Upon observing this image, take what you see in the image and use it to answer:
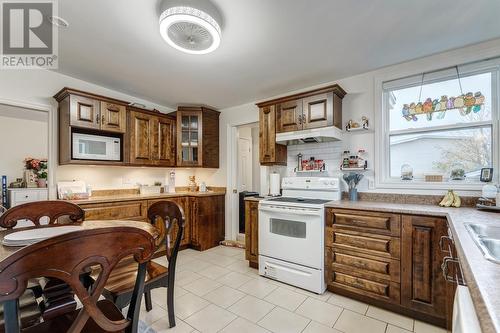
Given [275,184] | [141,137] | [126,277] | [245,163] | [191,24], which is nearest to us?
[126,277]

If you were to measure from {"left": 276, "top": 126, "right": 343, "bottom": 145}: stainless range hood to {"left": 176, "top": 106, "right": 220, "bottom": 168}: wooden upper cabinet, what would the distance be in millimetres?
1470

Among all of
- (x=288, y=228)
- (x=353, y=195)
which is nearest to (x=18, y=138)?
(x=288, y=228)

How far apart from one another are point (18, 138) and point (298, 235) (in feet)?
17.7

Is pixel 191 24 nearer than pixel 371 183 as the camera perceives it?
Yes

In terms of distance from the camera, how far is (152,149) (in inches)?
140

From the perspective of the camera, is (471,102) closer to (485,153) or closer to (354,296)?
(485,153)

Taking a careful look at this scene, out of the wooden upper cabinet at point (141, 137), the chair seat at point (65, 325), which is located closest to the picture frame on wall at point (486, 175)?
the chair seat at point (65, 325)

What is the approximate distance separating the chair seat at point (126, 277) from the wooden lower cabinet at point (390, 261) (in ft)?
5.35

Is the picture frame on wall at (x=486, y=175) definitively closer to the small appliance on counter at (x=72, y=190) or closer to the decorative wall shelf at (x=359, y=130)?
the decorative wall shelf at (x=359, y=130)

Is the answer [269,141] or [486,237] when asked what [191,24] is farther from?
[486,237]

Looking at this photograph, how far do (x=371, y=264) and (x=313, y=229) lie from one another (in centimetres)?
59

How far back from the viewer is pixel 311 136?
2809 mm

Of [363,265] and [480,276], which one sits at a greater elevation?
[480,276]

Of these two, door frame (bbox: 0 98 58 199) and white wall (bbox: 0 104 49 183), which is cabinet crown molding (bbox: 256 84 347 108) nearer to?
door frame (bbox: 0 98 58 199)
